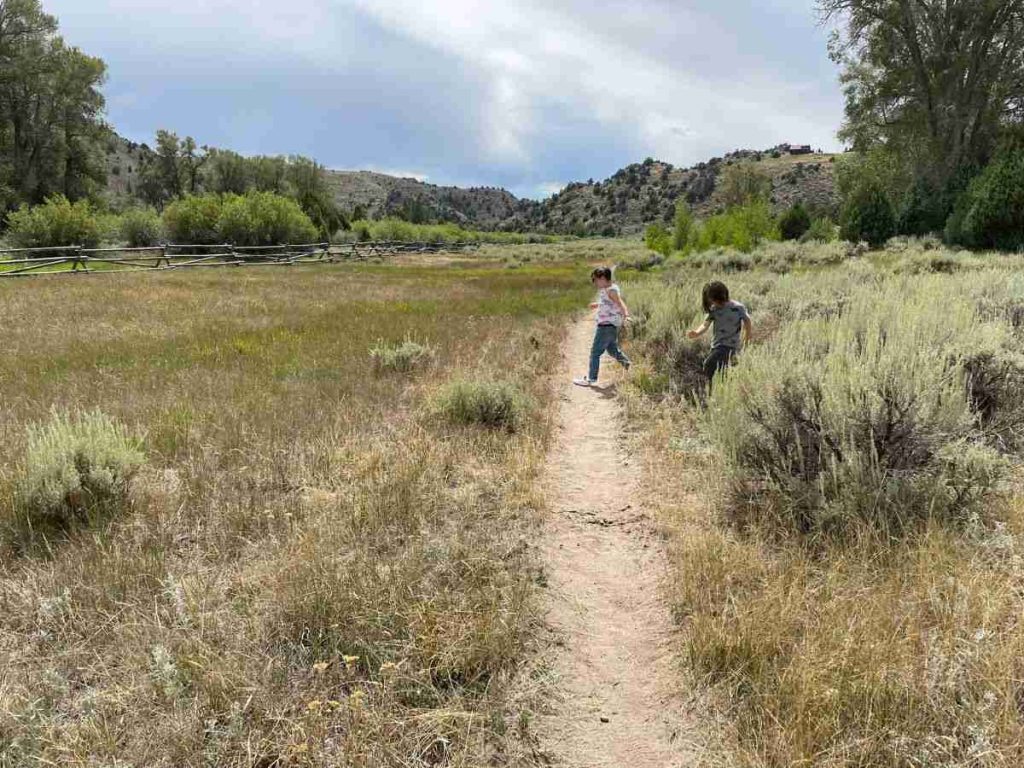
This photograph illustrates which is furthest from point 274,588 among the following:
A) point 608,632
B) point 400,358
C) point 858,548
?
point 400,358

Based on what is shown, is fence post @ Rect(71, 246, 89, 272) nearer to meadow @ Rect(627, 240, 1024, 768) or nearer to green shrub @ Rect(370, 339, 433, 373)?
green shrub @ Rect(370, 339, 433, 373)

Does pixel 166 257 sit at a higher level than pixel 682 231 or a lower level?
lower

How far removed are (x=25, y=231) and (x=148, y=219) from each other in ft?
32.7

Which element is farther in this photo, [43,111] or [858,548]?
[43,111]

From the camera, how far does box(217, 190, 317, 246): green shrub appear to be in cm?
4322

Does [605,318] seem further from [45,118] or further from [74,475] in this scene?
[45,118]

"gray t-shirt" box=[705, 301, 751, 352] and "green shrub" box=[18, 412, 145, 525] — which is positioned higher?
"gray t-shirt" box=[705, 301, 751, 352]

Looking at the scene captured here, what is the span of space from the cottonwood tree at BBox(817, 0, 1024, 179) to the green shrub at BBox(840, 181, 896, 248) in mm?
2664

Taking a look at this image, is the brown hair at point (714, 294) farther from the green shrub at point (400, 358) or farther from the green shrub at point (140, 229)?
the green shrub at point (140, 229)

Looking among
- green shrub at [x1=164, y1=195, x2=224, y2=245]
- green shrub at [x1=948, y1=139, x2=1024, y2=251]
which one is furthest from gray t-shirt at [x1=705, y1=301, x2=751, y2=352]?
green shrub at [x1=164, y1=195, x2=224, y2=245]

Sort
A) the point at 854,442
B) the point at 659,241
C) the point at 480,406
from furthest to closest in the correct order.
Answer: the point at 659,241
the point at 480,406
the point at 854,442

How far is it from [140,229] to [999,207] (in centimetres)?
5352

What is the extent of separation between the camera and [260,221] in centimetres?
4425

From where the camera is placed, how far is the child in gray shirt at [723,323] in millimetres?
6270
